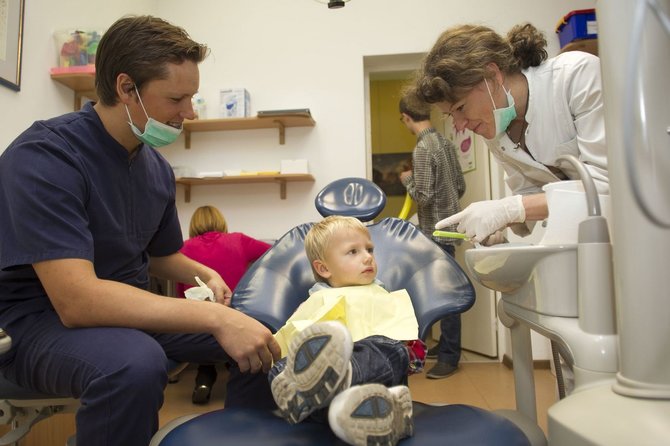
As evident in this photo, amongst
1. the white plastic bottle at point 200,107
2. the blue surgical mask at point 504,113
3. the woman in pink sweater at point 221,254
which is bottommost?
the woman in pink sweater at point 221,254

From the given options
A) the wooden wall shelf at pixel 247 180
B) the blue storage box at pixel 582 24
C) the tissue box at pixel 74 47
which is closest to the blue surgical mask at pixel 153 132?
the tissue box at pixel 74 47

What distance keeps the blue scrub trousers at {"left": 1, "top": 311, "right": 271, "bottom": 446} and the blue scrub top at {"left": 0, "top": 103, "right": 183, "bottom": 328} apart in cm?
9

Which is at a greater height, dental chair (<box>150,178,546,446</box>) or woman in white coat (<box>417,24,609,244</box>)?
woman in white coat (<box>417,24,609,244</box>)

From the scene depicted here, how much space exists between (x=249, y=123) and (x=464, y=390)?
6.84 ft

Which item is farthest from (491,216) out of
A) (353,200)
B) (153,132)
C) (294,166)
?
(294,166)

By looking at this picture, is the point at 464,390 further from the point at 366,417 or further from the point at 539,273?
the point at 366,417

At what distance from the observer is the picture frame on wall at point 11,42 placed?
→ 213cm

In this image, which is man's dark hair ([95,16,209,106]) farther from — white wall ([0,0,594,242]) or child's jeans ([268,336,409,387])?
white wall ([0,0,594,242])

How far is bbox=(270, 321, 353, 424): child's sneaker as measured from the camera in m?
0.80

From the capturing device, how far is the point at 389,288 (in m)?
1.36

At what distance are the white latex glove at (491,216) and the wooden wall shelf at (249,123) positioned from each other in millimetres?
1985

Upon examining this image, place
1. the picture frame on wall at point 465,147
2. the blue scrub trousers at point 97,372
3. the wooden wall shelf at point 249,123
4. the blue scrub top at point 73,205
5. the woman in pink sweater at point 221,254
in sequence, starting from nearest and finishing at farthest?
the blue scrub trousers at point 97,372 < the blue scrub top at point 73,205 < the woman in pink sweater at point 221,254 < the wooden wall shelf at point 249,123 < the picture frame on wall at point 465,147

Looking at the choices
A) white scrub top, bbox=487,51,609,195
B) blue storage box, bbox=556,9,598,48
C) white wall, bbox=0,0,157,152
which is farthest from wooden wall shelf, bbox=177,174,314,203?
white scrub top, bbox=487,51,609,195

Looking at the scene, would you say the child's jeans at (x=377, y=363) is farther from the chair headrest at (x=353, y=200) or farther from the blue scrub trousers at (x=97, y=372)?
the chair headrest at (x=353, y=200)
